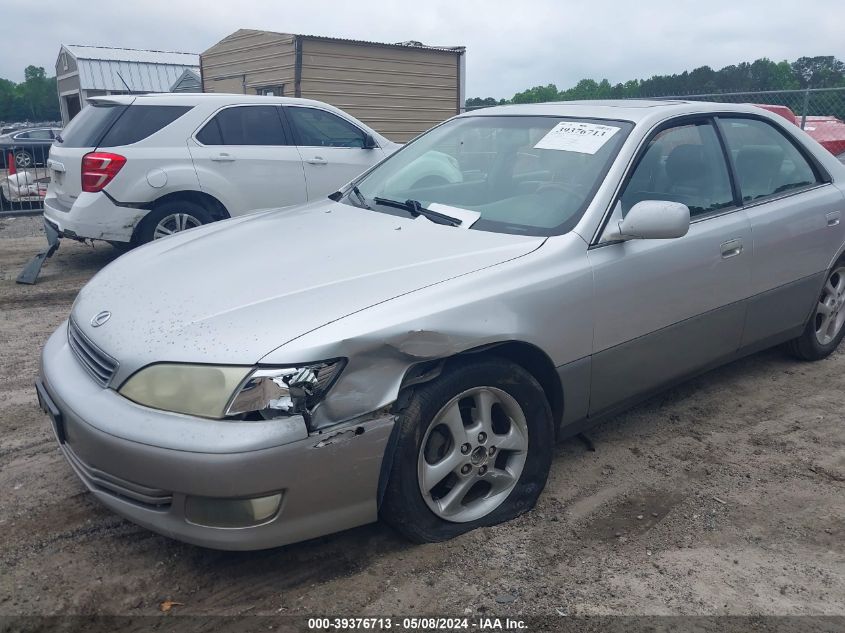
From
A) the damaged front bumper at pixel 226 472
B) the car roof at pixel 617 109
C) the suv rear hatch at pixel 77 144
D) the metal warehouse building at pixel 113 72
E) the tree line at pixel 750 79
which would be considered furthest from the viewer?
the metal warehouse building at pixel 113 72

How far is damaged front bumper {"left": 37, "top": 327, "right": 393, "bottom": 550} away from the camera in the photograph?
2352 mm

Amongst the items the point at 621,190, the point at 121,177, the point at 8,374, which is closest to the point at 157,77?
the point at 121,177

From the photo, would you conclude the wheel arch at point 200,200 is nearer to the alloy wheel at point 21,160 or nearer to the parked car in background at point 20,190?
the parked car in background at point 20,190

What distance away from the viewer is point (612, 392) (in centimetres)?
339

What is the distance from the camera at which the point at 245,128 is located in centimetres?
753

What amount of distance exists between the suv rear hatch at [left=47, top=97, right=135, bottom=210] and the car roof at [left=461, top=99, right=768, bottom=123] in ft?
13.8

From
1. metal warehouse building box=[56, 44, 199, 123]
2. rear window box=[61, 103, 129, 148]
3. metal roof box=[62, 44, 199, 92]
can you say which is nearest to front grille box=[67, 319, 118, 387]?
rear window box=[61, 103, 129, 148]

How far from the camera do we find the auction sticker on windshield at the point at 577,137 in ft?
11.7

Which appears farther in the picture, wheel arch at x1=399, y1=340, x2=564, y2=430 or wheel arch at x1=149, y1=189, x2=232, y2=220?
wheel arch at x1=149, y1=189, x2=232, y2=220

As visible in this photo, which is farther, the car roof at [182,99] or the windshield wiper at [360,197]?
the car roof at [182,99]

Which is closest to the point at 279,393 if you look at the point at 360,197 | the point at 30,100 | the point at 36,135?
the point at 360,197

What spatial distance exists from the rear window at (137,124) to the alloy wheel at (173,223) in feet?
2.52

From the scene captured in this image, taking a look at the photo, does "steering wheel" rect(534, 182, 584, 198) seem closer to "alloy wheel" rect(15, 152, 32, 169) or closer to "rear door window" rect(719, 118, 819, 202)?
"rear door window" rect(719, 118, 819, 202)

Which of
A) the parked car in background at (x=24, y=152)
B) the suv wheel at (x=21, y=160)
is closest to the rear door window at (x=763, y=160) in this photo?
the parked car in background at (x=24, y=152)
